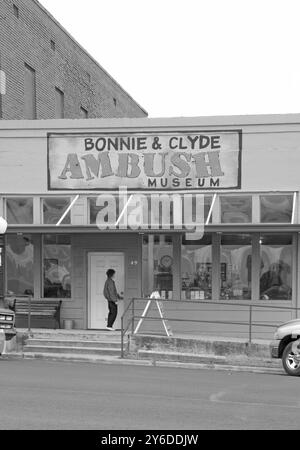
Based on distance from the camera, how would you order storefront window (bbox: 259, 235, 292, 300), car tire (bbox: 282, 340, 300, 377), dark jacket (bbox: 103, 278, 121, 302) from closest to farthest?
car tire (bbox: 282, 340, 300, 377)
dark jacket (bbox: 103, 278, 121, 302)
storefront window (bbox: 259, 235, 292, 300)

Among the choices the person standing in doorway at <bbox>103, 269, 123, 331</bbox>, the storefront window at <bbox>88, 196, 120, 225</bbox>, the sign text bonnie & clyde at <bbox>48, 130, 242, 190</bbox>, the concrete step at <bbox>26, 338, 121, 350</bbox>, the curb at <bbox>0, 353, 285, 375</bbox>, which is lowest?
the curb at <bbox>0, 353, 285, 375</bbox>

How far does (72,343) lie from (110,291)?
71.5 inches

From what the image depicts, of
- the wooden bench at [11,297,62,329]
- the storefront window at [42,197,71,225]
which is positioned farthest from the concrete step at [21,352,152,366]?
the storefront window at [42,197,71,225]

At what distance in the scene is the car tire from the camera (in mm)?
12458

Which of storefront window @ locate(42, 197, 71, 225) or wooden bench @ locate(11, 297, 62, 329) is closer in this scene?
wooden bench @ locate(11, 297, 62, 329)

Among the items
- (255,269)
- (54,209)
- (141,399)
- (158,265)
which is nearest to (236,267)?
(255,269)

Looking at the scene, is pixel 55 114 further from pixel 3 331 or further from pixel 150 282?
pixel 3 331

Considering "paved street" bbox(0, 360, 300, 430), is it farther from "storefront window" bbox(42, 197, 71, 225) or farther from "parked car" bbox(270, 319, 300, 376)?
"storefront window" bbox(42, 197, 71, 225)

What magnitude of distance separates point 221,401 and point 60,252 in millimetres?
9554

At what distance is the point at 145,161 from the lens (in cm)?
1755

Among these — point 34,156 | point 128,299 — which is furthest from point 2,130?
point 128,299

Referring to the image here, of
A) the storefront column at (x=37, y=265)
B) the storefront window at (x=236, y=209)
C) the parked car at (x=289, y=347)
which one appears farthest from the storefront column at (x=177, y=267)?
the parked car at (x=289, y=347)

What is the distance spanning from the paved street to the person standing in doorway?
11.7ft
